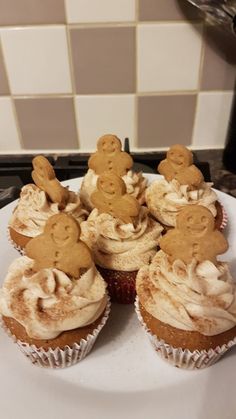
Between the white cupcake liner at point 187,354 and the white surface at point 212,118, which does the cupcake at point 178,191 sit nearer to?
the white cupcake liner at point 187,354

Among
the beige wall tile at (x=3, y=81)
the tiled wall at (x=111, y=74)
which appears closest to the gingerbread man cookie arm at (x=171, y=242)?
the tiled wall at (x=111, y=74)

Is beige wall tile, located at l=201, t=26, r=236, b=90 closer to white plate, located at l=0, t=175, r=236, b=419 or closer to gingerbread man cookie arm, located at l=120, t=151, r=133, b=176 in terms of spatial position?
gingerbread man cookie arm, located at l=120, t=151, r=133, b=176

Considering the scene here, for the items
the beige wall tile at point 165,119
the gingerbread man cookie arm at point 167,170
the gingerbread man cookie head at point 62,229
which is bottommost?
the beige wall tile at point 165,119

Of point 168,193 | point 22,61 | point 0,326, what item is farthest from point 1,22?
point 0,326

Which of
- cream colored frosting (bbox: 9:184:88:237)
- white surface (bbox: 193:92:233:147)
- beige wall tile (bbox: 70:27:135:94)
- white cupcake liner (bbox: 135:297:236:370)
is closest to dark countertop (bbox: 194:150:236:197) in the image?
white surface (bbox: 193:92:233:147)

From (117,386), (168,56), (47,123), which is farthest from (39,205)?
(168,56)

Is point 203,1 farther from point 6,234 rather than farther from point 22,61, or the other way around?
point 6,234

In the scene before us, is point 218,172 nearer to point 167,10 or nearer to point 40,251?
point 167,10

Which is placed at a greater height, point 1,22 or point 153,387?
point 1,22
